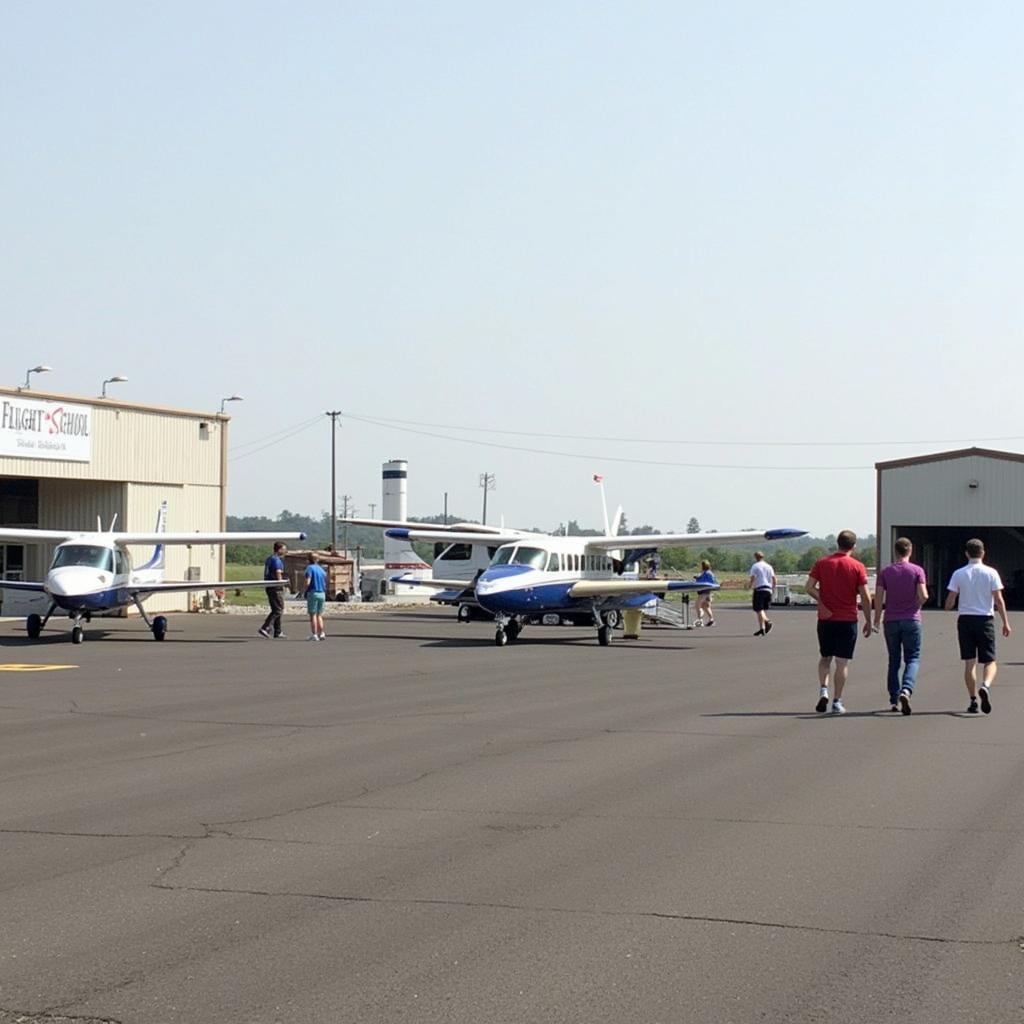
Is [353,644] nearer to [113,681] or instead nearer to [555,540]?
[555,540]

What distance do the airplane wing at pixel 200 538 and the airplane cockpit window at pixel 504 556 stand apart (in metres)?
5.18

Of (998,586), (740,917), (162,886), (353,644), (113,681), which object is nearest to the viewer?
(740,917)

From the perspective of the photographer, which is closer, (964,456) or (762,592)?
(762,592)

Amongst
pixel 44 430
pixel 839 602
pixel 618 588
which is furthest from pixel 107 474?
pixel 839 602

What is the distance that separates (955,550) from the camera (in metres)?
69.9

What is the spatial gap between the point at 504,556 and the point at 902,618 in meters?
14.9

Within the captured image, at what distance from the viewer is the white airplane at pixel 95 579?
2731cm

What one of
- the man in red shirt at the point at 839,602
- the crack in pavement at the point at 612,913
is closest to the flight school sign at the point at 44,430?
the man in red shirt at the point at 839,602

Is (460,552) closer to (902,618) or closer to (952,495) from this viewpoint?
(952,495)

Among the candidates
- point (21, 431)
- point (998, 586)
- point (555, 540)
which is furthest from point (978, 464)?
point (998, 586)

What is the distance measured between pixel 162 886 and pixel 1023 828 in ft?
16.4

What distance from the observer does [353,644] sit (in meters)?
Result: 27.1

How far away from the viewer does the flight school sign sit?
38188 mm

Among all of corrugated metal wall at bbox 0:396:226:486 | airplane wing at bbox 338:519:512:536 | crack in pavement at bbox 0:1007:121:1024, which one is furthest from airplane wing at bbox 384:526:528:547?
crack in pavement at bbox 0:1007:121:1024
